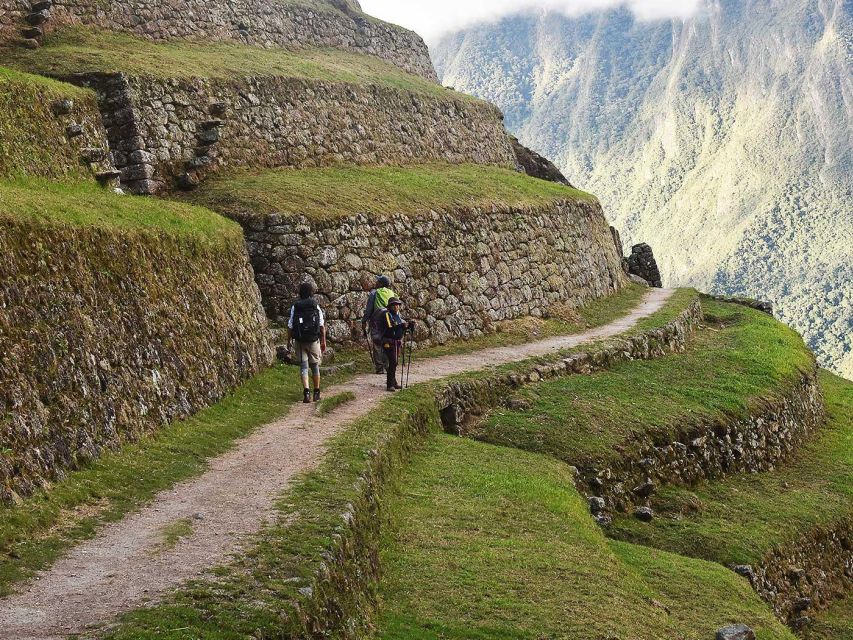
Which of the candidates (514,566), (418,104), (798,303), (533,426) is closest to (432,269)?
(533,426)

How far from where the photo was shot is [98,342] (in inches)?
645

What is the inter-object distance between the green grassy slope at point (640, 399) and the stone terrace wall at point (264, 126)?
11.2 m

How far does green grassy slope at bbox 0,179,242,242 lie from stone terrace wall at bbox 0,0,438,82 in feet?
34.0

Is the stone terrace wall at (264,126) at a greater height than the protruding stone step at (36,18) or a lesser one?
lesser

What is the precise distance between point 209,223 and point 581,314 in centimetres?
1942

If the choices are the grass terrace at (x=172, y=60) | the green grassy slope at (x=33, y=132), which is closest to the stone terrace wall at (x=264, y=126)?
the grass terrace at (x=172, y=60)

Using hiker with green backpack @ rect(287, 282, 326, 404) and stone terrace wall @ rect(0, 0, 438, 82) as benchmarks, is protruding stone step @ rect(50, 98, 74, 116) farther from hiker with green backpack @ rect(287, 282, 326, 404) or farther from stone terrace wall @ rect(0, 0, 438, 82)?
hiker with green backpack @ rect(287, 282, 326, 404)

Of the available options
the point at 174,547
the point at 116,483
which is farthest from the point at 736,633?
the point at 116,483

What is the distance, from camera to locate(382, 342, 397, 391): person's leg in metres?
23.7

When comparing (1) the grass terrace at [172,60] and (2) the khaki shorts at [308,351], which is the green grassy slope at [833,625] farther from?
(1) the grass terrace at [172,60]

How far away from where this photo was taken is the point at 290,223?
1086 inches

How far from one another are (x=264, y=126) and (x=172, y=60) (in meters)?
3.25

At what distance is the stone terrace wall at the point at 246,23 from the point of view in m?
34.4

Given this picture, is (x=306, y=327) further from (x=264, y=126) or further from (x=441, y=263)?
(x=264, y=126)
